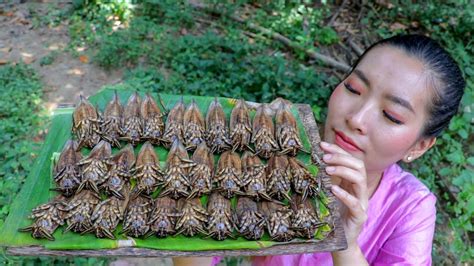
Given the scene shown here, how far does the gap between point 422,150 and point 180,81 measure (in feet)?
11.2

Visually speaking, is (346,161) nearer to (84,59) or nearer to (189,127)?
(189,127)

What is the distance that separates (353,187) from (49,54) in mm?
4989

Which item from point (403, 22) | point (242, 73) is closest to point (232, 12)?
point (242, 73)

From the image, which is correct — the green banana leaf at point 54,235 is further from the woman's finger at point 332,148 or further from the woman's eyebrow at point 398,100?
the woman's eyebrow at point 398,100

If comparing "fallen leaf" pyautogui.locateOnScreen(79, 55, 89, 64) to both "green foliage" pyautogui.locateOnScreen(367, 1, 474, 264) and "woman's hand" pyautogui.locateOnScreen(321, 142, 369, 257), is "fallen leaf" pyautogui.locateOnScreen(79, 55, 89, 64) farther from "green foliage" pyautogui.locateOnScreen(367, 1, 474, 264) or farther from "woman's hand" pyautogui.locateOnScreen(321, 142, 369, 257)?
"woman's hand" pyautogui.locateOnScreen(321, 142, 369, 257)

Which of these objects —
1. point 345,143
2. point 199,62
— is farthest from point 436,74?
point 199,62

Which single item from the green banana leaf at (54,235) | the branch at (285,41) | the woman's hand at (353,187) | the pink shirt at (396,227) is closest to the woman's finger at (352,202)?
the woman's hand at (353,187)

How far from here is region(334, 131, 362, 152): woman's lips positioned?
2066 millimetres

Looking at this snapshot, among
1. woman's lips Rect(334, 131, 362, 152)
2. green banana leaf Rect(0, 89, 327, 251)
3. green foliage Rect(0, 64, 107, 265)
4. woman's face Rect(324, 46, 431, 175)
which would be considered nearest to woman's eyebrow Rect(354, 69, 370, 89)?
woman's face Rect(324, 46, 431, 175)

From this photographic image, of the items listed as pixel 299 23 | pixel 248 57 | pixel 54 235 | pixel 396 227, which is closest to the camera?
pixel 54 235

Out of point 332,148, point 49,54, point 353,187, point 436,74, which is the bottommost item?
point 49,54

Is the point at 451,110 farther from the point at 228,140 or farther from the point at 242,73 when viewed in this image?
the point at 242,73

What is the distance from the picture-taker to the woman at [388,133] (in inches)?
76.9

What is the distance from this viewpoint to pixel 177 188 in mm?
2131
